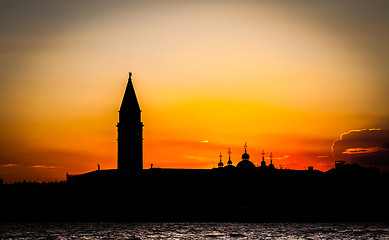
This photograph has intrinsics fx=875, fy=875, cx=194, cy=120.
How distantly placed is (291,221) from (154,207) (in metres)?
26.6

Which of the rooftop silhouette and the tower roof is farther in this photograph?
the rooftop silhouette

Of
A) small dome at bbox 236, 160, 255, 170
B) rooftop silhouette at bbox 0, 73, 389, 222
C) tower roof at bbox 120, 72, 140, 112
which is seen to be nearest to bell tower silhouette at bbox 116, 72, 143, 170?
tower roof at bbox 120, 72, 140, 112

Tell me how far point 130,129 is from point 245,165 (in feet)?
133

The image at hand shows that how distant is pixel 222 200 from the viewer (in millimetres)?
171750

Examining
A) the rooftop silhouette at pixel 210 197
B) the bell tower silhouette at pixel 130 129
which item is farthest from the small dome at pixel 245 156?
the bell tower silhouette at pixel 130 129

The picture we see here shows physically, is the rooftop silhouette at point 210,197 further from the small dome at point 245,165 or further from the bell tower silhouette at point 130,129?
the bell tower silhouette at point 130,129

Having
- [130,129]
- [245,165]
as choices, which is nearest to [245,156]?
[245,165]

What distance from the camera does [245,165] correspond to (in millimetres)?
172875

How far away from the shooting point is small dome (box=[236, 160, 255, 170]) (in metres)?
172

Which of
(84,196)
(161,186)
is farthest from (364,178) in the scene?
(84,196)

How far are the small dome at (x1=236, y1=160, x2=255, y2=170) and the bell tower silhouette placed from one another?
36.5 m

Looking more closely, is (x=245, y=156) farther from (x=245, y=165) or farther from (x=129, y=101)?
(x=129, y=101)

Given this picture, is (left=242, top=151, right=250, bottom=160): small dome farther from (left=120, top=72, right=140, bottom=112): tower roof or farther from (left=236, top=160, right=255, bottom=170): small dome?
(left=120, top=72, right=140, bottom=112): tower roof

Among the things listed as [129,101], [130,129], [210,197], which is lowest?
[210,197]
